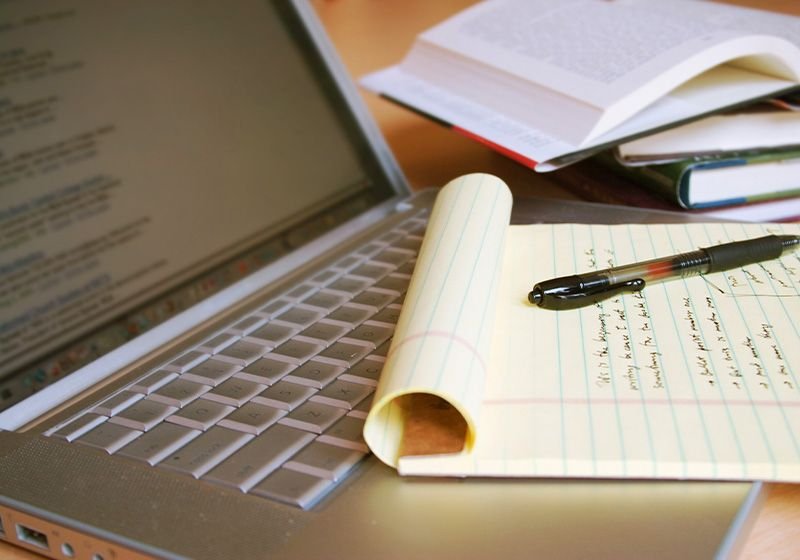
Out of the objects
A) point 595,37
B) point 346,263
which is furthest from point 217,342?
point 595,37

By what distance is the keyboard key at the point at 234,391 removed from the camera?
44 cm

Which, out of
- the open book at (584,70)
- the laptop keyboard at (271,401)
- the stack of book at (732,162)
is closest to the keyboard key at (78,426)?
the laptop keyboard at (271,401)

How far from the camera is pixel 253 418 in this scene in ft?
1.38

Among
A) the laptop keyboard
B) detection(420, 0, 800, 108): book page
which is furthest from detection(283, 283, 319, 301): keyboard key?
detection(420, 0, 800, 108): book page

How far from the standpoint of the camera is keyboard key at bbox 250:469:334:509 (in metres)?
0.36

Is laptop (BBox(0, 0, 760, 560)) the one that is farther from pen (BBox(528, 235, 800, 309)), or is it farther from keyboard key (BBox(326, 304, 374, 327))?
pen (BBox(528, 235, 800, 309))

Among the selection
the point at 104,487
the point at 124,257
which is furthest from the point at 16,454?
the point at 124,257

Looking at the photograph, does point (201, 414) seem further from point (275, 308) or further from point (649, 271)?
point (649, 271)

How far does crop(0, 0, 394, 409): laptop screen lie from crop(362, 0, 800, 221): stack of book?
124 mm

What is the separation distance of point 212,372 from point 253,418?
0.21ft

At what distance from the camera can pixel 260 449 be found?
1.30ft

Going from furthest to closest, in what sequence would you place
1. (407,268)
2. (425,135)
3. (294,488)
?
(425,135) < (407,268) < (294,488)

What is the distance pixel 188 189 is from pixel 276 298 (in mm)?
118

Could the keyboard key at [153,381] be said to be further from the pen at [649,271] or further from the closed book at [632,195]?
the closed book at [632,195]
